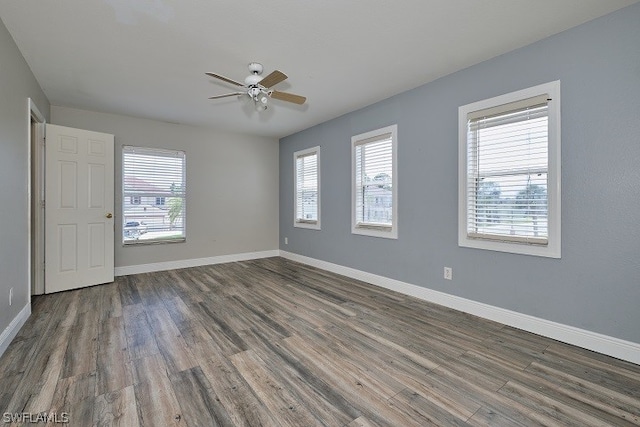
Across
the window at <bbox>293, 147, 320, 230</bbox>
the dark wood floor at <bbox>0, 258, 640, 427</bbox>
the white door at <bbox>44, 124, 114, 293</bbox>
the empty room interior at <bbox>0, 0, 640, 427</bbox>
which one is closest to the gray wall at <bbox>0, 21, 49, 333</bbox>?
the empty room interior at <bbox>0, 0, 640, 427</bbox>

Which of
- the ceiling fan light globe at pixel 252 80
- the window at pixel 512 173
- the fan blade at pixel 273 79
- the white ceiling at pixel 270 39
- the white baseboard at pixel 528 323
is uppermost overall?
the white ceiling at pixel 270 39

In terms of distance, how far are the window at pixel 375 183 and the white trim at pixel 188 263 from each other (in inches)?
97.8

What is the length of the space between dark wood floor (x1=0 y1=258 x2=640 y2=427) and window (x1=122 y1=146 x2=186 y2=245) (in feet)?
5.51

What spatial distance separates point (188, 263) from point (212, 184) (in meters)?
1.54

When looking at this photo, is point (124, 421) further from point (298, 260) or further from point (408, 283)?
point (298, 260)

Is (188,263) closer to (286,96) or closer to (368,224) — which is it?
(368,224)

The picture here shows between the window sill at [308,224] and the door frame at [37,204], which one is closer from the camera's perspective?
the door frame at [37,204]

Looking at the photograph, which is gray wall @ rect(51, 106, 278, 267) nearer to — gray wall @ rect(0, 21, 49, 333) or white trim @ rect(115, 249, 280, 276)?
white trim @ rect(115, 249, 280, 276)

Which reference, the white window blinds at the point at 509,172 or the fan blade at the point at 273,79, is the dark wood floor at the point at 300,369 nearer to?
the white window blinds at the point at 509,172

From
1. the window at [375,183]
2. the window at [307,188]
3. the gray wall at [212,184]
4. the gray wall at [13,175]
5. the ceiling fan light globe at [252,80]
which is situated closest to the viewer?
the gray wall at [13,175]

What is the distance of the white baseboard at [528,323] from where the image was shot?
216 cm

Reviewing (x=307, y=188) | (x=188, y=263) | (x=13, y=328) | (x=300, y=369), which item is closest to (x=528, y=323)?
(x=300, y=369)

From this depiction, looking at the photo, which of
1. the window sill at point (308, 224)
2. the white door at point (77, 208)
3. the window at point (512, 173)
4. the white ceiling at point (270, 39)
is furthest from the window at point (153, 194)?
the window at point (512, 173)

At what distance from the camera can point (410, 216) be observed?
3.64m
